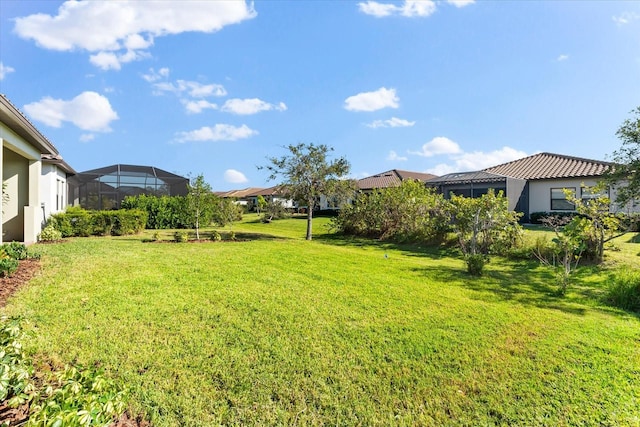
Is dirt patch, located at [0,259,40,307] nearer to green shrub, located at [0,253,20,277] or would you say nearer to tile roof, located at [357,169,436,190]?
green shrub, located at [0,253,20,277]

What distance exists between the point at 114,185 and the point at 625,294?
27670 mm

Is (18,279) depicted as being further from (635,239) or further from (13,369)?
(635,239)

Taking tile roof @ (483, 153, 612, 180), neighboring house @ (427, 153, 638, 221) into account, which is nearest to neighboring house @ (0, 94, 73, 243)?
neighboring house @ (427, 153, 638, 221)

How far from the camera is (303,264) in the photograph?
30.2ft

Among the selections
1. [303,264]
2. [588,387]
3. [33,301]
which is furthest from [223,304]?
[588,387]

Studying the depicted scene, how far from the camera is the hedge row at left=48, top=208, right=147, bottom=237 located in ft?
46.6

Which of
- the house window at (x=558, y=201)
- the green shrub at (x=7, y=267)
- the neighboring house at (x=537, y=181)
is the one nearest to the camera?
the green shrub at (x=7, y=267)

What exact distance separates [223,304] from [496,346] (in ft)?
13.5

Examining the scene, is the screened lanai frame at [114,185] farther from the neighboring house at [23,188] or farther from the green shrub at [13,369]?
the green shrub at [13,369]

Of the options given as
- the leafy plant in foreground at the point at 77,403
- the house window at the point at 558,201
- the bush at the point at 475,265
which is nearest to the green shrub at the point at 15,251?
the leafy plant in foreground at the point at 77,403

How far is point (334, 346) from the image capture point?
4.59m

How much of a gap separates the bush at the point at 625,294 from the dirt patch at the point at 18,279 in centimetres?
1086

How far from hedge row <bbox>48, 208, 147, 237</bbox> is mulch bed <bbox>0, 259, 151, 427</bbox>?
7306 millimetres

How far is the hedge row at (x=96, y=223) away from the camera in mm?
14211
